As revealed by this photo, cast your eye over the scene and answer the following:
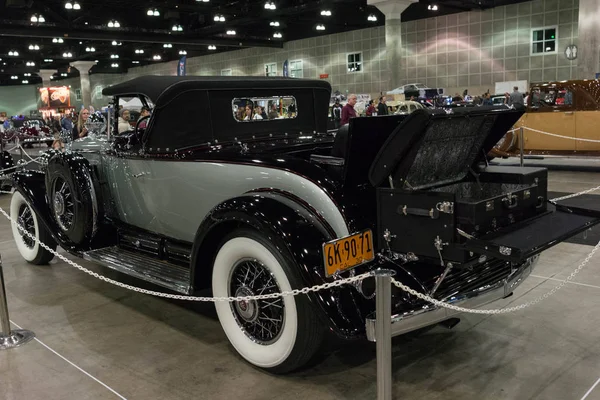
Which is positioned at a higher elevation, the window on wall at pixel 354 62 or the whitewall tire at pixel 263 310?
the window on wall at pixel 354 62

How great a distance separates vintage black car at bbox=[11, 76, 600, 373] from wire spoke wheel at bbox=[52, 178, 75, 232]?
0.25m

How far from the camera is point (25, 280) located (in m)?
5.50

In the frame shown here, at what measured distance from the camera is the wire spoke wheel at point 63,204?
505cm

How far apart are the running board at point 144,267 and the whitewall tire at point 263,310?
367 millimetres

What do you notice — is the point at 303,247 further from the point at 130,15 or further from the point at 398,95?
the point at 130,15

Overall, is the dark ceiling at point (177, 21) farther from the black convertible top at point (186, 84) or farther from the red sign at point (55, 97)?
the black convertible top at point (186, 84)

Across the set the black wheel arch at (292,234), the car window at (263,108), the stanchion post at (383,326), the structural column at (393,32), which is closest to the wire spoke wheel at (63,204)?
the car window at (263,108)

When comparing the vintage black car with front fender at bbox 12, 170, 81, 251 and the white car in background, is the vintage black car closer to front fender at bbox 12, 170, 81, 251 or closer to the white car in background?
front fender at bbox 12, 170, 81, 251

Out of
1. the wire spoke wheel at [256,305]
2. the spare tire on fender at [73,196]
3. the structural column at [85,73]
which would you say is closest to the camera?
the wire spoke wheel at [256,305]

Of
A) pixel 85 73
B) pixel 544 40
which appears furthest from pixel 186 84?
pixel 85 73

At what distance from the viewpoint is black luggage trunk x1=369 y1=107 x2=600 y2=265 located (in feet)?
9.16

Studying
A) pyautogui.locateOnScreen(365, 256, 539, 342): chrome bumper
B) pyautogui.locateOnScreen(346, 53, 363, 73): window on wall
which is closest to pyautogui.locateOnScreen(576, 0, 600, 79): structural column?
pyautogui.locateOnScreen(346, 53, 363, 73): window on wall

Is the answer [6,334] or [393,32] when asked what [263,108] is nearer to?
[6,334]

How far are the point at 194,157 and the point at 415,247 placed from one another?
6.00 ft
